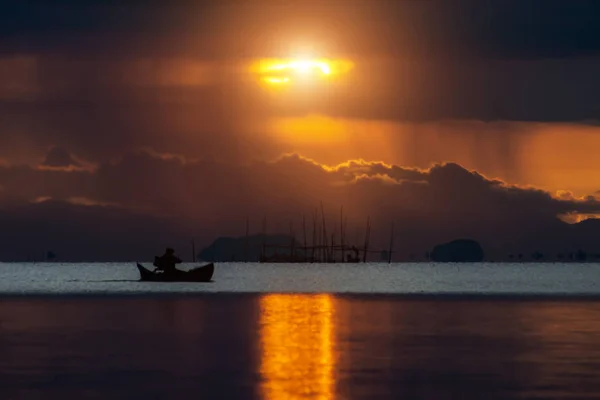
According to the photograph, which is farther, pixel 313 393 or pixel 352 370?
pixel 352 370

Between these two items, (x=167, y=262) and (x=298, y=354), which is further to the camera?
(x=167, y=262)

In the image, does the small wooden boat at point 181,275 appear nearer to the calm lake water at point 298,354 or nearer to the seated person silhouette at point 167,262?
the seated person silhouette at point 167,262

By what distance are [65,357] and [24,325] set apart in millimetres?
17508

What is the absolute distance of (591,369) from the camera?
3675cm

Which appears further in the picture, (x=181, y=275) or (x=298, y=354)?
(x=181, y=275)

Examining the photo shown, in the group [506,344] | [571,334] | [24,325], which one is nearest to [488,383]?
[506,344]

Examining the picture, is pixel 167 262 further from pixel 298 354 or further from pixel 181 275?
pixel 298 354

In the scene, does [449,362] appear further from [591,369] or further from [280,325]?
[280,325]

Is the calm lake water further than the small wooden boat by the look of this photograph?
No

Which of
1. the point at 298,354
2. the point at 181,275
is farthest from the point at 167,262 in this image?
the point at 298,354

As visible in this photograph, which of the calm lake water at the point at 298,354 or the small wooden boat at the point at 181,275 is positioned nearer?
the calm lake water at the point at 298,354

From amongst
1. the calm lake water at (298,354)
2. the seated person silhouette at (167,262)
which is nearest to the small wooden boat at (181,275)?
the seated person silhouette at (167,262)

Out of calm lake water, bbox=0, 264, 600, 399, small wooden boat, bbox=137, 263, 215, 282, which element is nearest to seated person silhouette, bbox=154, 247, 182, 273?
small wooden boat, bbox=137, 263, 215, 282

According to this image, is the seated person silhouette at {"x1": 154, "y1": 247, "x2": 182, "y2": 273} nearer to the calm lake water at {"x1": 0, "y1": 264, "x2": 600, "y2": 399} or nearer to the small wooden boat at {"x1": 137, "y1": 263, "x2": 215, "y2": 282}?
the small wooden boat at {"x1": 137, "y1": 263, "x2": 215, "y2": 282}
